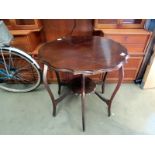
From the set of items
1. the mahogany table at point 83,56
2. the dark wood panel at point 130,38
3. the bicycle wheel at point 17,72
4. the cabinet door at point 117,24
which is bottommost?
the bicycle wheel at point 17,72

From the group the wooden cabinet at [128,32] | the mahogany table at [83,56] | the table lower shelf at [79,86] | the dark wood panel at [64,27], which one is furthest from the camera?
the dark wood panel at [64,27]

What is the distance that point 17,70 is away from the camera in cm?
177

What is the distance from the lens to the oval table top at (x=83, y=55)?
3.27 feet

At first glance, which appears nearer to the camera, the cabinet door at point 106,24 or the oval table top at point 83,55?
the oval table top at point 83,55

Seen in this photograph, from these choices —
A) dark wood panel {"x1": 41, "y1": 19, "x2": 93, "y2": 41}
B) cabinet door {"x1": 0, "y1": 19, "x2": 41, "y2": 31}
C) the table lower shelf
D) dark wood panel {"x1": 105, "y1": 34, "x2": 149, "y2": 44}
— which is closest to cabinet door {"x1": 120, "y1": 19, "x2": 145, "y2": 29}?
dark wood panel {"x1": 105, "y1": 34, "x2": 149, "y2": 44}

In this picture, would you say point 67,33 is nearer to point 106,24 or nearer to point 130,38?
point 106,24

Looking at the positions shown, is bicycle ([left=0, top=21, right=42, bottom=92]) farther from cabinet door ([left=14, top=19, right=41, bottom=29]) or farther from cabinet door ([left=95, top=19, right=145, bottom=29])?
cabinet door ([left=95, top=19, right=145, bottom=29])

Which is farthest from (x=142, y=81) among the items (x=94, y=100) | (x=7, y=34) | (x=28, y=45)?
(x=7, y=34)

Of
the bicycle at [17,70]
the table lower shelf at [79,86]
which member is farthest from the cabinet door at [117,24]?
the bicycle at [17,70]

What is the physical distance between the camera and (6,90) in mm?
1854

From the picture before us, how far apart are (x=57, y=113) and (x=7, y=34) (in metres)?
0.94

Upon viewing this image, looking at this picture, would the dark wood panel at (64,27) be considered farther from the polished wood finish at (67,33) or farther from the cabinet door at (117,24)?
the cabinet door at (117,24)

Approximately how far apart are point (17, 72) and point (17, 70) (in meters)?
0.03
